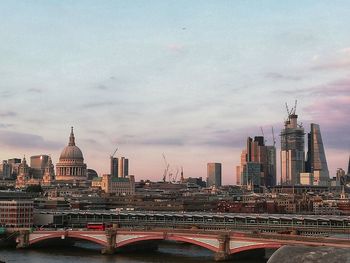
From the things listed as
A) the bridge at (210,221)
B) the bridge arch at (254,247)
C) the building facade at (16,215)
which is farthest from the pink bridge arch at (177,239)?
the building facade at (16,215)

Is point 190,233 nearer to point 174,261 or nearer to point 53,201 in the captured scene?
point 174,261

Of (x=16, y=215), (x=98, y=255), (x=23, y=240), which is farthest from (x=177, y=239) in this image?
(x=16, y=215)

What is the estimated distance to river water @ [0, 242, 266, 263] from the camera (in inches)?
2562

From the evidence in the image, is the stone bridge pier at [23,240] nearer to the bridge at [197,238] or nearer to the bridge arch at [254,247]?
the bridge at [197,238]

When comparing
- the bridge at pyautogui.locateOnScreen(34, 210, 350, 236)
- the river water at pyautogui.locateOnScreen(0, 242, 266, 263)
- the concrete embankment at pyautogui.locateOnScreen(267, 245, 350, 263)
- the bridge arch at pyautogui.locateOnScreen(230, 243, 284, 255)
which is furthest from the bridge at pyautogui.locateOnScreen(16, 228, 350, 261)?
the concrete embankment at pyautogui.locateOnScreen(267, 245, 350, 263)

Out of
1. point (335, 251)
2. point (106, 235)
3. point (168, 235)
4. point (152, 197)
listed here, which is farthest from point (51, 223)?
point (335, 251)

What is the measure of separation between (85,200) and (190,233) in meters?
96.0

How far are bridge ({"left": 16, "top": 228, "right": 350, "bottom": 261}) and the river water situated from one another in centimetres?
151

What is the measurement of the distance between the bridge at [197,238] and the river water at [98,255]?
4.95 ft

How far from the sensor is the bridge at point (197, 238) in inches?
2351

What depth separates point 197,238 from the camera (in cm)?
6662

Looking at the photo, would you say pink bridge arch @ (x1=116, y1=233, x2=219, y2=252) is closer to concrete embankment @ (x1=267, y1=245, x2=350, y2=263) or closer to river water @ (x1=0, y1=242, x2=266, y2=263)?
river water @ (x1=0, y1=242, x2=266, y2=263)

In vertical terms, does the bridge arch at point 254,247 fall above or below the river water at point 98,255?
above

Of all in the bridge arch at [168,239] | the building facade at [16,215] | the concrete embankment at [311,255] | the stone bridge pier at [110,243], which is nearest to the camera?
the concrete embankment at [311,255]
